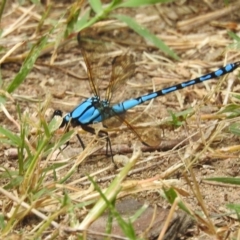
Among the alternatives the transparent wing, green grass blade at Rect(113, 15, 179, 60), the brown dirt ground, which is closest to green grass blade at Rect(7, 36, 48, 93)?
the brown dirt ground

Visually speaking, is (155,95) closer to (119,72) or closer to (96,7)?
(119,72)

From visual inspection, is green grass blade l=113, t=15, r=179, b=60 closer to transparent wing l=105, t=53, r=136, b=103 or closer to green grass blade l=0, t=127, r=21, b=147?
transparent wing l=105, t=53, r=136, b=103

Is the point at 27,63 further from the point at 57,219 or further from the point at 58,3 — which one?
the point at 58,3

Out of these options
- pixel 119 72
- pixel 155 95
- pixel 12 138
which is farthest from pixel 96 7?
pixel 12 138

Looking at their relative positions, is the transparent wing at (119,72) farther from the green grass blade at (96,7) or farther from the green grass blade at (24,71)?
the green grass blade at (96,7)

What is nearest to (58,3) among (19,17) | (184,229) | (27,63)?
(19,17)

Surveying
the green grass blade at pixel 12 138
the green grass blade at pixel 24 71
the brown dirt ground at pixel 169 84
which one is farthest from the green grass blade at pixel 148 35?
the green grass blade at pixel 12 138

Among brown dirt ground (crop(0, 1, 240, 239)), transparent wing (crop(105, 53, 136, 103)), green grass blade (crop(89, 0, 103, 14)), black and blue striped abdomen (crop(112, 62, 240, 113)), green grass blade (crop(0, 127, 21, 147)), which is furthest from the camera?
green grass blade (crop(89, 0, 103, 14))
